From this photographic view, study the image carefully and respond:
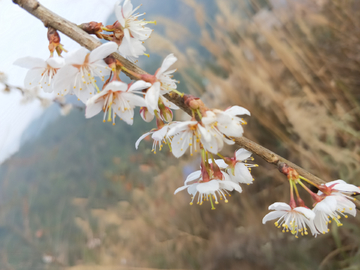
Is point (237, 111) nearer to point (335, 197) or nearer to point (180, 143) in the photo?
point (180, 143)

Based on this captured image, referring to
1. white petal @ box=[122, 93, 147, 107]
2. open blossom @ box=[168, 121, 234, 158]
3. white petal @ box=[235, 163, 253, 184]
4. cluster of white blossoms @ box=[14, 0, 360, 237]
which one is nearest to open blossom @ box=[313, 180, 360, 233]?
cluster of white blossoms @ box=[14, 0, 360, 237]

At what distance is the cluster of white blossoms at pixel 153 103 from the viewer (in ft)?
0.95

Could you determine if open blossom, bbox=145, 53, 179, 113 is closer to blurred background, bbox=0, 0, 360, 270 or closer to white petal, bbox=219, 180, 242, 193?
white petal, bbox=219, 180, 242, 193

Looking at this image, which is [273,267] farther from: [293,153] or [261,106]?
[261,106]

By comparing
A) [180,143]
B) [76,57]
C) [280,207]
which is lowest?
[280,207]

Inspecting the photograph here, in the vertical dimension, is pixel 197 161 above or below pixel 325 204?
below

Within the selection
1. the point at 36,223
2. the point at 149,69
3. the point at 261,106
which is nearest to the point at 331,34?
the point at 261,106

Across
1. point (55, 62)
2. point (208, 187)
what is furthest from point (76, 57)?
point (208, 187)

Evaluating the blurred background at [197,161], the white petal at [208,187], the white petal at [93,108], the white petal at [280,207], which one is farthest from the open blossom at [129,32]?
the blurred background at [197,161]

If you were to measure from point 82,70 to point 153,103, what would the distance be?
15cm

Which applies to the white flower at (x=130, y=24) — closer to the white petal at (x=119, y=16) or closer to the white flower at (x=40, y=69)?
the white petal at (x=119, y=16)

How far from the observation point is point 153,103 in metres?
0.27

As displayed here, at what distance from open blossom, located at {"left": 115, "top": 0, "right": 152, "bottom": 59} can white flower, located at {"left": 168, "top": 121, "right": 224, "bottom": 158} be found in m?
0.15

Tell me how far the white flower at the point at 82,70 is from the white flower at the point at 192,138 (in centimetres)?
13
